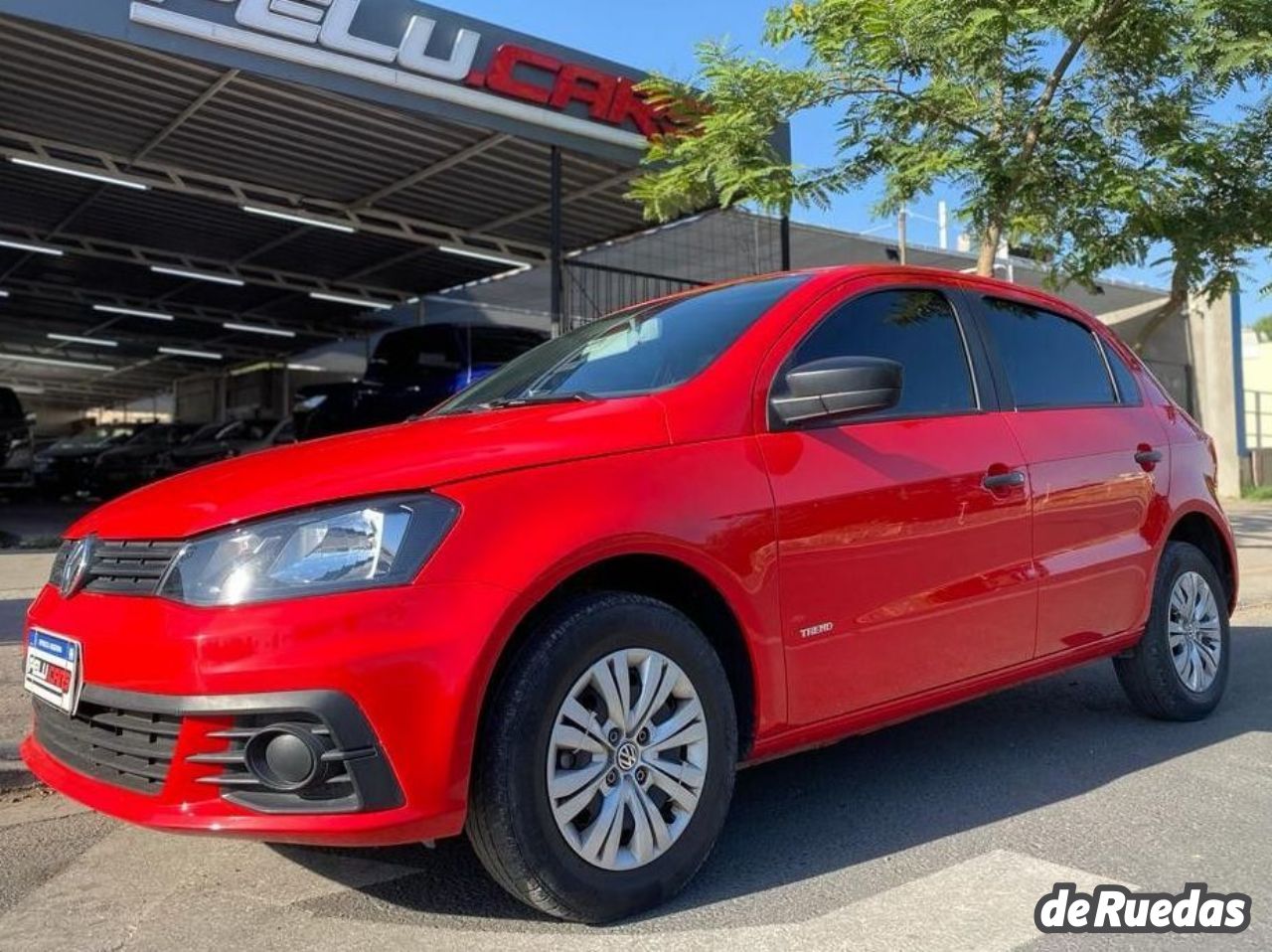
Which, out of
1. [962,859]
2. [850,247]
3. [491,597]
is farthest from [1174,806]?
[850,247]

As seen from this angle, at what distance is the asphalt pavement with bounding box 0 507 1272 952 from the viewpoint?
111 inches

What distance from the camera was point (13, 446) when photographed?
16.8 m

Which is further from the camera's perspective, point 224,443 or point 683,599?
point 224,443

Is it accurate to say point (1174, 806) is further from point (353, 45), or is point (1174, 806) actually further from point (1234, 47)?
point (353, 45)

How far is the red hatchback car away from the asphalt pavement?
31 centimetres

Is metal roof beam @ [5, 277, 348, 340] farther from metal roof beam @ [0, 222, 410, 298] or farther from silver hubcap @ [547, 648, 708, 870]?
silver hubcap @ [547, 648, 708, 870]

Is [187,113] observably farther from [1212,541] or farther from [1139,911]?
[1139,911]

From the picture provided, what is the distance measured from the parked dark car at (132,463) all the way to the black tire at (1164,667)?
17.7 meters

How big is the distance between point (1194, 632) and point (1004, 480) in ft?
5.62

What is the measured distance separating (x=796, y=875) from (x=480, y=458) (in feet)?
5.02

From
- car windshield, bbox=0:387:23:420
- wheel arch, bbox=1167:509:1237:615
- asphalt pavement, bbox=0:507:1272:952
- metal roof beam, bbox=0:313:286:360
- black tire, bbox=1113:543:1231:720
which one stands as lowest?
asphalt pavement, bbox=0:507:1272:952

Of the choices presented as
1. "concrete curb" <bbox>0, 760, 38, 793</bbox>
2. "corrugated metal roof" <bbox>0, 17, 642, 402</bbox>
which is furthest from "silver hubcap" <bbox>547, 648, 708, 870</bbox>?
"corrugated metal roof" <bbox>0, 17, 642, 402</bbox>

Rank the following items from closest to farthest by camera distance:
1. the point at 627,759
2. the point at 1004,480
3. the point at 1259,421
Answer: the point at 627,759 → the point at 1004,480 → the point at 1259,421

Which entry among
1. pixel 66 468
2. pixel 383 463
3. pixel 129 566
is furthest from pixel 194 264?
pixel 383 463
